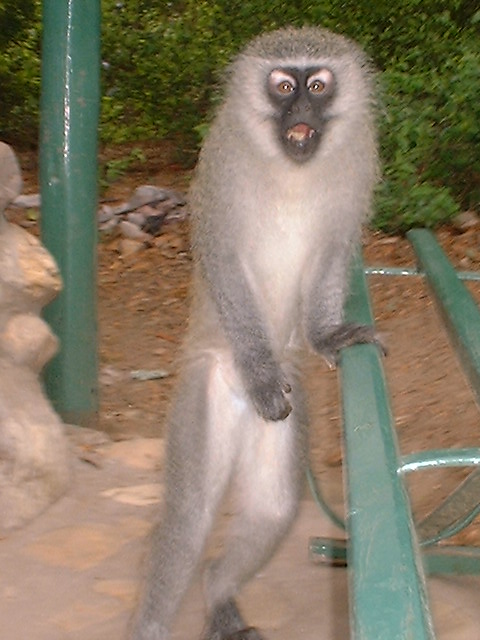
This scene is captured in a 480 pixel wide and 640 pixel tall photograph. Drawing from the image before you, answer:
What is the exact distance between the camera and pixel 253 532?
310 centimetres

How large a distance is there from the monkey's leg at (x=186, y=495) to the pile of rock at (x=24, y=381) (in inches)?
48.8

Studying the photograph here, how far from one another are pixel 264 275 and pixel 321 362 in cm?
182

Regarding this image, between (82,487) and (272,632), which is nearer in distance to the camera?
(272,632)

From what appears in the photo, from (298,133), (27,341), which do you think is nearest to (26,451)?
(27,341)

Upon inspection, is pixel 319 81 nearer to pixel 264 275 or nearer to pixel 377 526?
pixel 264 275

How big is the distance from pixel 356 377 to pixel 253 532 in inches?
46.5

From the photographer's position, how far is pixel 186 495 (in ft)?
9.57

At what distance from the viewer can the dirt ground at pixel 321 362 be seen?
4.96 meters

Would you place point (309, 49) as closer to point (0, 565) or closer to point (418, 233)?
point (418, 233)

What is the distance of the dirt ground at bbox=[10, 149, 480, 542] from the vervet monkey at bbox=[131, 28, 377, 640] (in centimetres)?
33

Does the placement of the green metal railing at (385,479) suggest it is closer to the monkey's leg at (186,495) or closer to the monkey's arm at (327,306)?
the monkey's arm at (327,306)

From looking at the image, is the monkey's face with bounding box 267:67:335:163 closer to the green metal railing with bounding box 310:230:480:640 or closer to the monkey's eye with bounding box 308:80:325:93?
the monkey's eye with bounding box 308:80:325:93

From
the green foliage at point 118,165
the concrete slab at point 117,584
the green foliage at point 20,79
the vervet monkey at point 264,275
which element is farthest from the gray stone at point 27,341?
the green foliage at point 20,79

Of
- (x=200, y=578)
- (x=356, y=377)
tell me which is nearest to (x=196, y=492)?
(x=200, y=578)
